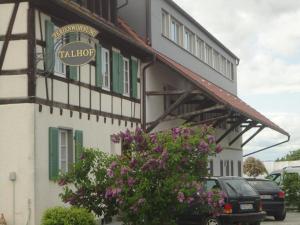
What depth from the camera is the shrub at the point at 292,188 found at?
1128 inches

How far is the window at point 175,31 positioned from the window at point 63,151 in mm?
12616

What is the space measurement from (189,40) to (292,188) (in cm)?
920

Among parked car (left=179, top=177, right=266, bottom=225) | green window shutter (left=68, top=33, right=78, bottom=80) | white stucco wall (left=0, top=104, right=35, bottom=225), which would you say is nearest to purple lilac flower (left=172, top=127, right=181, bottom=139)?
parked car (left=179, top=177, right=266, bottom=225)

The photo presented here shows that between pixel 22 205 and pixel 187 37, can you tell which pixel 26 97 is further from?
pixel 187 37

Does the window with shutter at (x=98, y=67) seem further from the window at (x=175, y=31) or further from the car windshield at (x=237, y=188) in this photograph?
the window at (x=175, y=31)

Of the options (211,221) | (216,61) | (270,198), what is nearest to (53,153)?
(211,221)

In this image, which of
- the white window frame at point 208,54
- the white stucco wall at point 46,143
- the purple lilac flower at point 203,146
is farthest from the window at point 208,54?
the purple lilac flower at point 203,146

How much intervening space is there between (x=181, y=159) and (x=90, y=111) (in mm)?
7950

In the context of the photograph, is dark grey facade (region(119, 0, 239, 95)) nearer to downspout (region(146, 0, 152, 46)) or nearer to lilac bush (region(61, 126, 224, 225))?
downspout (region(146, 0, 152, 46))

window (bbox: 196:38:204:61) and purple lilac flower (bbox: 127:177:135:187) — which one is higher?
window (bbox: 196:38:204:61)

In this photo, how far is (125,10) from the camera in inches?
1089

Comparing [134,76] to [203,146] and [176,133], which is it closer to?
[176,133]

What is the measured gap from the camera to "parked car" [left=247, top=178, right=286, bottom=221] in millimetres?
23031

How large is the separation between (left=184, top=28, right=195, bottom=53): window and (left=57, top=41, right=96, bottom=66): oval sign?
53.7 feet
